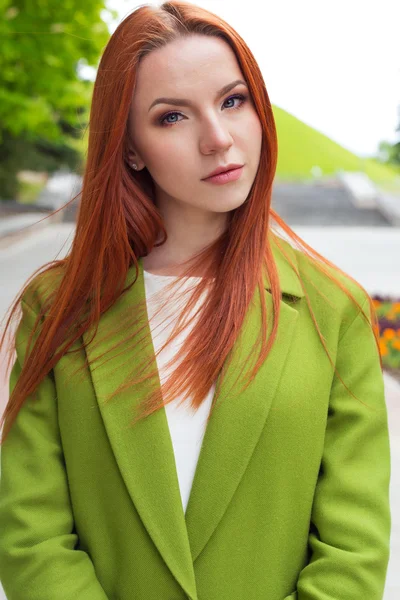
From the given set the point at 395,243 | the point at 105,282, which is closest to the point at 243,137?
the point at 105,282

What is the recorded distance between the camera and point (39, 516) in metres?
1.80

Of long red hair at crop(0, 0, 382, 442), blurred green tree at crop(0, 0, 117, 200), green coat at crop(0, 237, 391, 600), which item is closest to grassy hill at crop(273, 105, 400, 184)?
blurred green tree at crop(0, 0, 117, 200)

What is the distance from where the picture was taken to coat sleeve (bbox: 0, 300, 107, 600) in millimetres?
1754

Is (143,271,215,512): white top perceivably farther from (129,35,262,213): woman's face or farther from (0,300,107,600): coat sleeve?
(129,35,262,213): woman's face

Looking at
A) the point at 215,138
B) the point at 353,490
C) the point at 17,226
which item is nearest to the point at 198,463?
the point at 353,490

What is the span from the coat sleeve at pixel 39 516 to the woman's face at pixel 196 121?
1.76 feet

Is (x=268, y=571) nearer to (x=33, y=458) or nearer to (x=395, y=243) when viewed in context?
(x=33, y=458)

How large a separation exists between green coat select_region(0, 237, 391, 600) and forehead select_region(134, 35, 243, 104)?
454 mm

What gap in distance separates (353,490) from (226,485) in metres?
0.27

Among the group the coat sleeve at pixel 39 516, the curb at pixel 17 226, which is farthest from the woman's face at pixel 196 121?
the curb at pixel 17 226

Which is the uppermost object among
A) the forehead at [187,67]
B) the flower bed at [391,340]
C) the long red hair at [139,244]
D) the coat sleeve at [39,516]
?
the forehead at [187,67]

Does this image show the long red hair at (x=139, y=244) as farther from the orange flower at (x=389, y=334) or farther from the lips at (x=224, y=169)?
the orange flower at (x=389, y=334)

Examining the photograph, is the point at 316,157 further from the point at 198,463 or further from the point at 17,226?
the point at 198,463

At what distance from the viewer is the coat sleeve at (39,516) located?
1754 mm
